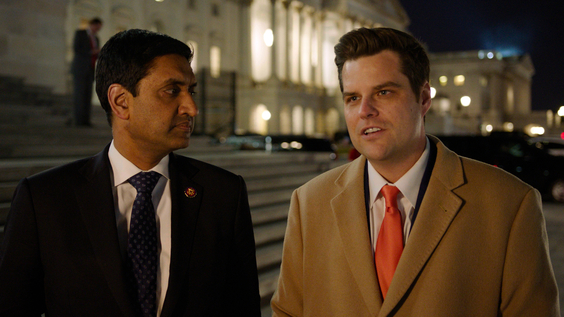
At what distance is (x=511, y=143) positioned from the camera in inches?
554

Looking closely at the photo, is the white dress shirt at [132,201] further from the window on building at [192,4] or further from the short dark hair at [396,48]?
the window on building at [192,4]

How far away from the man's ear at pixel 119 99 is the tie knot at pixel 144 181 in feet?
0.98

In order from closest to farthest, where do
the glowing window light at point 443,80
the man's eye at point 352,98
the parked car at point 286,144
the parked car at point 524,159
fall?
1. the man's eye at point 352,98
2. the parked car at point 524,159
3. the parked car at point 286,144
4. the glowing window light at point 443,80

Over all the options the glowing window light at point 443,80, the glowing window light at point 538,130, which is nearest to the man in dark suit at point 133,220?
the glowing window light at point 538,130

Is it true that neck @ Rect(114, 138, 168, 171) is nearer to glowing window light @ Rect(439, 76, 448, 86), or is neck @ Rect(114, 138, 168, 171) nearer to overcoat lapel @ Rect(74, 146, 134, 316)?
overcoat lapel @ Rect(74, 146, 134, 316)

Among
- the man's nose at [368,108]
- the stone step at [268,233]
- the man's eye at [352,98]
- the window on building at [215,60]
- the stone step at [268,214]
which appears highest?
the window on building at [215,60]

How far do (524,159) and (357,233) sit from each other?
Answer: 45.6ft

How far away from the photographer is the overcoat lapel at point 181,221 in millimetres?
2090

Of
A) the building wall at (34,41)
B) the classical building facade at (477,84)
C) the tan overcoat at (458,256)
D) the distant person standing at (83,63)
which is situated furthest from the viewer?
the classical building facade at (477,84)

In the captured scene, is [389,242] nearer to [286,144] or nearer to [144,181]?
[144,181]

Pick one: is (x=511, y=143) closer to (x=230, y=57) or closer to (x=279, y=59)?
(x=230, y=57)

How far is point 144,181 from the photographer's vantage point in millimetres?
2230

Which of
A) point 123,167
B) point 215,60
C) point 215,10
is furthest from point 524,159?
point 215,10

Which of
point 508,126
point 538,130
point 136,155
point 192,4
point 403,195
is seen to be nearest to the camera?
point 403,195
